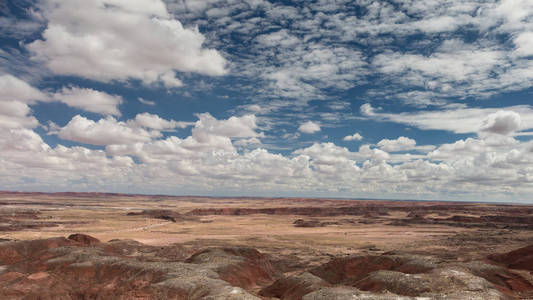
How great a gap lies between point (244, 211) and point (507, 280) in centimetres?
16638

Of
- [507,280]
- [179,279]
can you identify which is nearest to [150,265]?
[179,279]

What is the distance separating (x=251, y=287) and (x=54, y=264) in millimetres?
25482

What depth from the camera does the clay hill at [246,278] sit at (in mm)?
30188

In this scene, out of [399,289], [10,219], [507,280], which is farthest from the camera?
[10,219]

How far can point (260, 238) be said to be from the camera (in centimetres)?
9138

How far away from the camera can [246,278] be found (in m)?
43.3

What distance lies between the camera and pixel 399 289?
3070cm

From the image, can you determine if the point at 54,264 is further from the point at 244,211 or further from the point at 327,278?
the point at 244,211

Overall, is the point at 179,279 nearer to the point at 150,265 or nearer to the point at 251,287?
the point at 150,265

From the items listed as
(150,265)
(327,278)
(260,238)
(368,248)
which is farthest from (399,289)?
(260,238)

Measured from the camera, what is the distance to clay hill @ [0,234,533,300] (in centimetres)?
3019

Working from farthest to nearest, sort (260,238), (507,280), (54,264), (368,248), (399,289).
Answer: (260,238)
(368,248)
(54,264)
(507,280)
(399,289)

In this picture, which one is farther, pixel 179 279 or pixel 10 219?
pixel 10 219

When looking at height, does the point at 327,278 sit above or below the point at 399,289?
below
